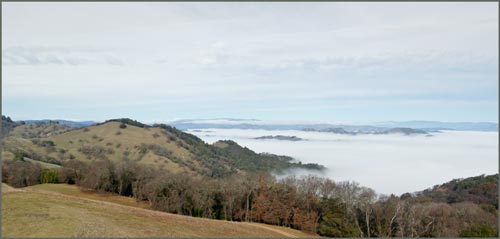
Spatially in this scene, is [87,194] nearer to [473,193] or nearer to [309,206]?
[309,206]

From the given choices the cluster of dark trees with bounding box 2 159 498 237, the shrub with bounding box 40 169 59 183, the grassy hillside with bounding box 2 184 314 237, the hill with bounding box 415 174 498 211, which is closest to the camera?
the grassy hillside with bounding box 2 184 314 237

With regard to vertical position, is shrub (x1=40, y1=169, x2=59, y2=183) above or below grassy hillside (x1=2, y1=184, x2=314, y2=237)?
below

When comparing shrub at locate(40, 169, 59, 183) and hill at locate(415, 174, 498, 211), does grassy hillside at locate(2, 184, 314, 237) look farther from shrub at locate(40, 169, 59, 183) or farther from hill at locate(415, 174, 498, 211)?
hill at locate(415, 174, 498, 211)

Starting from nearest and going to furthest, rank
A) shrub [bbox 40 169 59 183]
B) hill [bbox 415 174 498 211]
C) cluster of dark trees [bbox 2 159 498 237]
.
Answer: cluster of dark trees [bbox 2 159 498 237] < shrub [bbox 40 169 59 183] < hill [bbox 415 174 498 211]

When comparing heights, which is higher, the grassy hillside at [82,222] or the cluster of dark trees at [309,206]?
the grassy hillside at [82,222]

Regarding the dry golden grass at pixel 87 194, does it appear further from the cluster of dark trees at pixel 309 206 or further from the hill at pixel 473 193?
the hill at pixel 473 193

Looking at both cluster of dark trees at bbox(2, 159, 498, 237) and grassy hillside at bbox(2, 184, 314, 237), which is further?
cluster of dark trees at bbox(2, 159, 498, 237)

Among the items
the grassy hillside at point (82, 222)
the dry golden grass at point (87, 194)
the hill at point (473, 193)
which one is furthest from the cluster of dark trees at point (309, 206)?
the grassy hillside at point (82, 222)

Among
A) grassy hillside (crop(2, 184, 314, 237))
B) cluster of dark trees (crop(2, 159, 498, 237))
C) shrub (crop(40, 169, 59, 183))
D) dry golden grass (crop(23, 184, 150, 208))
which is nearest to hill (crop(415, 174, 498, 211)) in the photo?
cluster of dark trees (crop(2, 159, 498, 237))

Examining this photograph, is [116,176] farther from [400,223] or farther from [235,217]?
Answer: [400,223]

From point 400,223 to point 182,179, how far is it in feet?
128

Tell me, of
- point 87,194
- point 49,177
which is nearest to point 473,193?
point 87,194

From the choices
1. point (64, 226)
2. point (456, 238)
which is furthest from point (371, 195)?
point (64, 226)

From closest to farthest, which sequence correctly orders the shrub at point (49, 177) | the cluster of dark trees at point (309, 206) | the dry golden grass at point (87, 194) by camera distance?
the cluster of dark trees at point (309, 206), the dry golden grass at point (87, 194), the shrub at point (49, 177)
